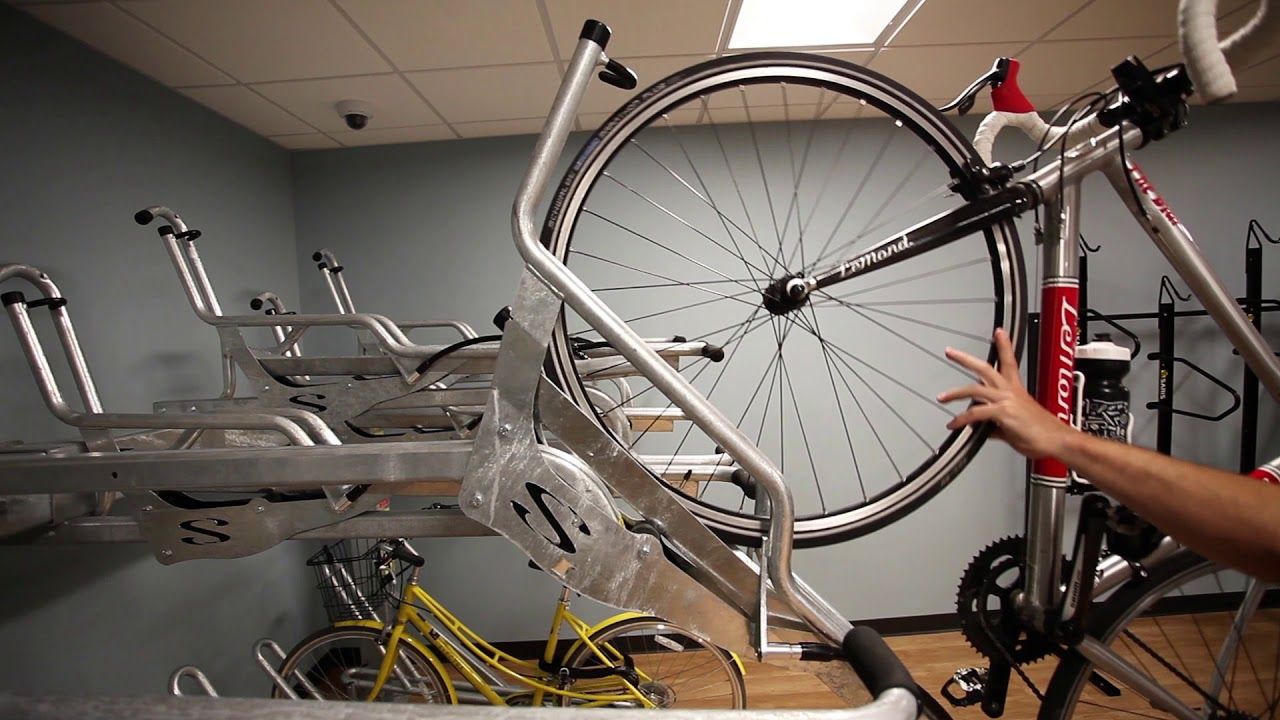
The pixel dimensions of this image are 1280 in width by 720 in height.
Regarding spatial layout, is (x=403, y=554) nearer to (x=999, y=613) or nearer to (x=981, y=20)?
(x=999, y=613)

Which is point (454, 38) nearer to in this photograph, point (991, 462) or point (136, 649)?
point (136, 649)

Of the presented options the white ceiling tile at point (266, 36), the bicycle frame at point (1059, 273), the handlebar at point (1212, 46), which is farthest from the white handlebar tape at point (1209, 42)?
the white ceiling tile at point (266, 36)

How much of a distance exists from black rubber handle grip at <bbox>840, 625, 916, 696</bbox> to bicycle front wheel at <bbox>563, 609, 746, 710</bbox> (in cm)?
81

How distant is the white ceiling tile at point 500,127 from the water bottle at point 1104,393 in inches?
90.6

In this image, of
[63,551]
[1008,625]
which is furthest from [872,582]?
[63,551]

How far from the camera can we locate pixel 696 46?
6.30 feet

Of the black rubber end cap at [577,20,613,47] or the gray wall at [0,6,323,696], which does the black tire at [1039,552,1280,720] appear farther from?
the gray wall at [0,6,323,696]

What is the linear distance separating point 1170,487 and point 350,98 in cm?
271

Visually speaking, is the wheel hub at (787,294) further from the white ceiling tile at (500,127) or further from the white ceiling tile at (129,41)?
the white ceiling tile at (129,41)

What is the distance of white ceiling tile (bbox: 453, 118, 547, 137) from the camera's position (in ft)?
8.24

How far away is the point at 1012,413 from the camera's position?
65cm

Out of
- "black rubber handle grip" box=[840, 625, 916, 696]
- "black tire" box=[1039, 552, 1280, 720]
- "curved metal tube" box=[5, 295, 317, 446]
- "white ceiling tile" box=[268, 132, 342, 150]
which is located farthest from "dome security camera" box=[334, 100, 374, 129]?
"black tire" box=[1039, 552, 1280, 720]

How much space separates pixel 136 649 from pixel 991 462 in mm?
3667

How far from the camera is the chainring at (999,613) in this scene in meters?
0.86
